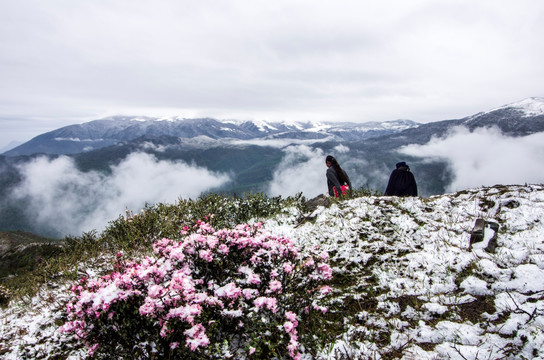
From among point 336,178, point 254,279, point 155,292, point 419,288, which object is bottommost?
point 419,288

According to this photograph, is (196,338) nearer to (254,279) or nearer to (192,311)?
(192,311)

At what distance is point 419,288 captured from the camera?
4895 millimetres

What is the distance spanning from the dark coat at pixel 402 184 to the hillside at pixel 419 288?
2415 mm

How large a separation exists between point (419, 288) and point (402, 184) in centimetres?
656

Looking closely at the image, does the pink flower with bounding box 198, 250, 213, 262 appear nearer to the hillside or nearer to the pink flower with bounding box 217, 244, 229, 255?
the pink flower with bounding box 217, 244, 229, 255

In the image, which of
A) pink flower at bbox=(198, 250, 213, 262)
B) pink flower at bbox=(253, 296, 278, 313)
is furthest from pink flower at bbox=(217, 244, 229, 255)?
pink flower at bbox=(253, 296, 278, 313)

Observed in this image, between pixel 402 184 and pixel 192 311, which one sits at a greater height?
pixel 402 184

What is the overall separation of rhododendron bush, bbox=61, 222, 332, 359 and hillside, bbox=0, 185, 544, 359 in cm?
66

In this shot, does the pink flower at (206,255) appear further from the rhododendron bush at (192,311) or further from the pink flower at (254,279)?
the pink flower at (254,279)

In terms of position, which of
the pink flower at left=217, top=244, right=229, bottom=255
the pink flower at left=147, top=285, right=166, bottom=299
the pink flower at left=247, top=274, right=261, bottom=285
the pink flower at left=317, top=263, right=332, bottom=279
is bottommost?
the pink flower at left=317, top=263, right=332, bottom=279

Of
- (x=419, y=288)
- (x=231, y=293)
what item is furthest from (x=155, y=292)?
(x=419, y=288)

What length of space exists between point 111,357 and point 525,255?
22.6 ft

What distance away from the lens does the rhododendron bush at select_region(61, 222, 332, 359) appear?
330 centimetres

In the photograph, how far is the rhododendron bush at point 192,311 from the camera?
3.30m
